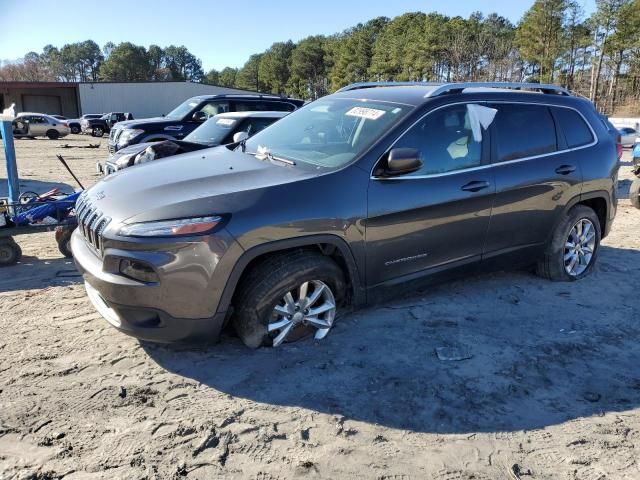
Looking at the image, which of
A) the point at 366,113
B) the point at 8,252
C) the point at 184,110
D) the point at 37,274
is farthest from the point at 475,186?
the point at 184,110

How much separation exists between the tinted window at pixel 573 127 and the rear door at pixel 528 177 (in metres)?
0.03

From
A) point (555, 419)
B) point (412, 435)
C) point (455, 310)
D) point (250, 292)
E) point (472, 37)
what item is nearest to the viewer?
point (412, 435)

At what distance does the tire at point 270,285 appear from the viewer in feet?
11.1

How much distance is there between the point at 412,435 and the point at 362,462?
36 cm

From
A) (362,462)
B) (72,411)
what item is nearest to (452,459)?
(362,462)

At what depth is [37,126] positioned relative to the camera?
30.8 m

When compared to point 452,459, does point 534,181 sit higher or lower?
higher

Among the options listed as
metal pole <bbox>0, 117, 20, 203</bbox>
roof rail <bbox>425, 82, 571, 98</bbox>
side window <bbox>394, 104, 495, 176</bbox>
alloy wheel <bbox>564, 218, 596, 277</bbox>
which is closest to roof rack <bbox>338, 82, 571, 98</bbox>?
roof rail <bbox>425, 82, 571, 98</bbox>

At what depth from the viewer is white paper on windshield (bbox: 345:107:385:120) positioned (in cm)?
407

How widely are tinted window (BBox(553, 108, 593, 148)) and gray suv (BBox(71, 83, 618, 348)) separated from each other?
0.05 ft

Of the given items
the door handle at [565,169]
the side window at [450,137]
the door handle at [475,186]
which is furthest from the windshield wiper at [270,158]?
the door handle at [565,169]

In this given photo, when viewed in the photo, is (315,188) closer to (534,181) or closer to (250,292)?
(250,292)

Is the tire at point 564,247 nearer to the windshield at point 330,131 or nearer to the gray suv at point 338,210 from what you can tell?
the gray suv at point 338,210

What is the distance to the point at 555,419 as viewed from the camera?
3006mm
